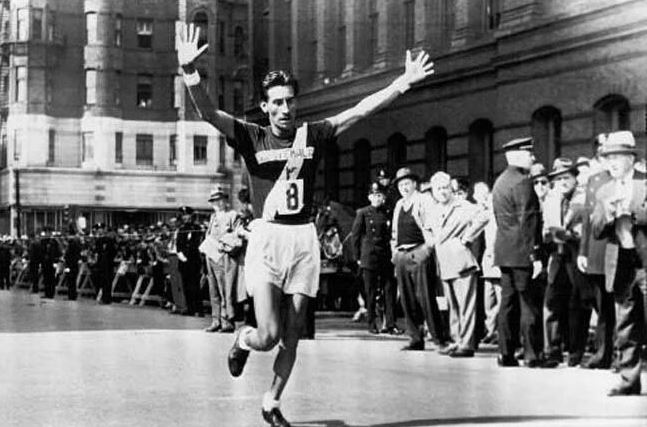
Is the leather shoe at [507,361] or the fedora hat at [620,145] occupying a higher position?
the fedora hat at [620,145]

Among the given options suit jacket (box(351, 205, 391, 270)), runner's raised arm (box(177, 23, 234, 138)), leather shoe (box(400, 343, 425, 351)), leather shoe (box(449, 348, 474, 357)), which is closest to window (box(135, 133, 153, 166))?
suit jacket (box(351, 205, 391, 270))

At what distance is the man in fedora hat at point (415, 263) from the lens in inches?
589

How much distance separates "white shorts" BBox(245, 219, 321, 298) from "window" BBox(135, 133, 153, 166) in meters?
14.2

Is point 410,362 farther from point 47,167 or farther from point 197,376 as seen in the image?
point 47,167

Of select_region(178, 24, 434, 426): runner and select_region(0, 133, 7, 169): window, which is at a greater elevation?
select_region(0, 133, 7, 169): window

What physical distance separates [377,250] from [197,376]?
20.9 ft

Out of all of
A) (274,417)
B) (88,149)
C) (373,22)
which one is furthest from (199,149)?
(274,417)

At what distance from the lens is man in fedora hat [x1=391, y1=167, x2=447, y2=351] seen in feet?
49.1

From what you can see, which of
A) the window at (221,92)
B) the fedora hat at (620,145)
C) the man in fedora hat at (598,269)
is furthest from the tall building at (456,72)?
the fedora hat at (620,145)

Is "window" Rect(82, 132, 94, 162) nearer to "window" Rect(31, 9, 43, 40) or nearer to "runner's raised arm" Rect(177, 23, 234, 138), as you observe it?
"window" Rect(31, 9, 43, 40)

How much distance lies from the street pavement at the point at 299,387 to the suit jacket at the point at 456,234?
0.94m

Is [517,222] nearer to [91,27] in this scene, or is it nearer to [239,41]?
[239,41]

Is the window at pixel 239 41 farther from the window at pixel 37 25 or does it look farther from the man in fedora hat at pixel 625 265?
the man in fedora hat at pixel 625 265

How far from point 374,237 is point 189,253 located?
446cm
